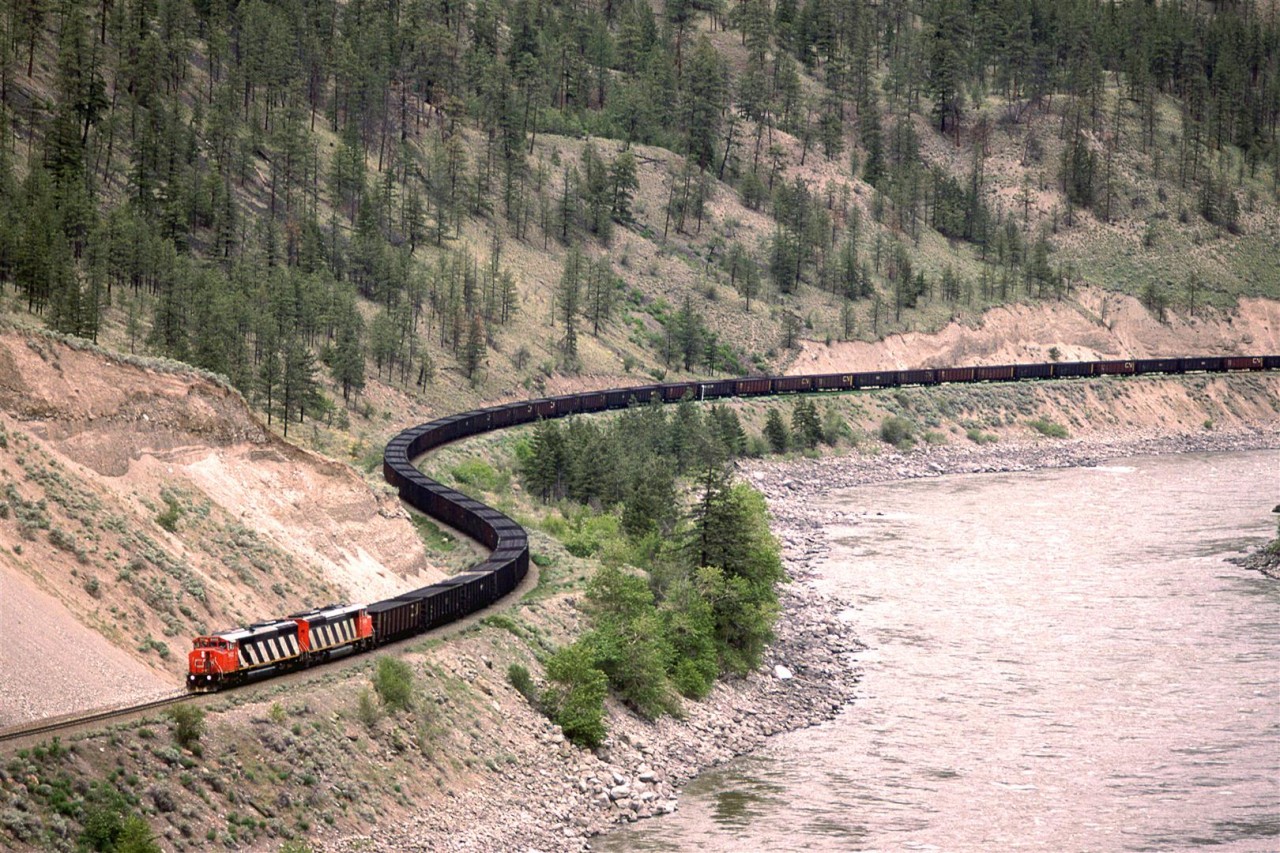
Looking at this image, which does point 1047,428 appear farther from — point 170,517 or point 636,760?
point 170,517

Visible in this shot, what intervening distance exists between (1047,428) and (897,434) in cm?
1562

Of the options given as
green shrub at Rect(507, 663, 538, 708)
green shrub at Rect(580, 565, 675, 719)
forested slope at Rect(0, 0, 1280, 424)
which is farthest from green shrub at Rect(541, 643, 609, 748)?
forested slope at Rect(0, 0, 1280, 424)

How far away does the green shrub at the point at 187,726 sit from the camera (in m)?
32.2

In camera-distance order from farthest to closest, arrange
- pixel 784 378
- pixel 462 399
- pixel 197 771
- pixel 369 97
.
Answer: pixel 369 97 < pixel 784 378 < pixel 462 399 < pixel 197 771

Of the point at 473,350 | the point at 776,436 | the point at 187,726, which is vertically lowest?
the point at 776,436

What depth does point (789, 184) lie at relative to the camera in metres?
158

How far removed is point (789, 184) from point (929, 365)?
92.7 ft

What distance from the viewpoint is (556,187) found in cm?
13925

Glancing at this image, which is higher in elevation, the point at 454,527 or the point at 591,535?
the point at 454,527

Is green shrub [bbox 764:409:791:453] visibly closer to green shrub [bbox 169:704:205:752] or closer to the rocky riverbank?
the rocky riverbank

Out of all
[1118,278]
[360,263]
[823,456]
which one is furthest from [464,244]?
[1118,278]

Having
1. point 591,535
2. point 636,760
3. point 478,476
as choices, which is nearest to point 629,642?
point 636,760

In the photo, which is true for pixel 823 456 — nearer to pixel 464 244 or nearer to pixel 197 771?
pixel 464 244

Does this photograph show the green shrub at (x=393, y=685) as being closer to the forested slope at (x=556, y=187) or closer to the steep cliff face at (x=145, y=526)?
the steep cliff face at (x=145, y=526)
